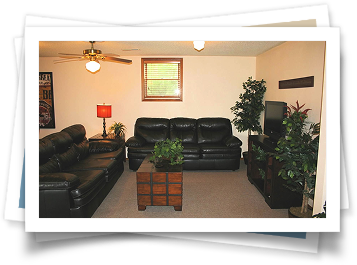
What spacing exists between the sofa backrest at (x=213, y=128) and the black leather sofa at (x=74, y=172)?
1.83 meters

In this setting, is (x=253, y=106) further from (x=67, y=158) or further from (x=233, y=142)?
(x=67, y=158)

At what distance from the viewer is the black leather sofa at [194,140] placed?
17.1ft

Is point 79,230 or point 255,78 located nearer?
point 79,230

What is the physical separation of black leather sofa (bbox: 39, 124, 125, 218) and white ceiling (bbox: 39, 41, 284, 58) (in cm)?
154

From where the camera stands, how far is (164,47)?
197 inches

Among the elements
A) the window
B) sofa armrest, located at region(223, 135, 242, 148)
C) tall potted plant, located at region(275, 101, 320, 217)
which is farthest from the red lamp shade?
tall potted plant, located at region(275, 101, 320, 217)

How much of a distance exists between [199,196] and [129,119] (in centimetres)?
311

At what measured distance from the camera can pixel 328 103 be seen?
1.85 metres

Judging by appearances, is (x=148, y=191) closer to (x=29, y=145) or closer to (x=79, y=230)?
(x=79, y=230)

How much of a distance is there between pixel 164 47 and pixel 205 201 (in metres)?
2.99

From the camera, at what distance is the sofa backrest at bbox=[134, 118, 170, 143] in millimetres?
5781

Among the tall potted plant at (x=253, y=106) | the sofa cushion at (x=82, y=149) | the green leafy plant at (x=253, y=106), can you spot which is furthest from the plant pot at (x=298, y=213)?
the sofa cushion at (x=82, y=149)

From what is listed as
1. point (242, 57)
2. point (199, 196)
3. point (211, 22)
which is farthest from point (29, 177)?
point (242, 57)

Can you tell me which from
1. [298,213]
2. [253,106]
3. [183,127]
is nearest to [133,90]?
[183,127]
